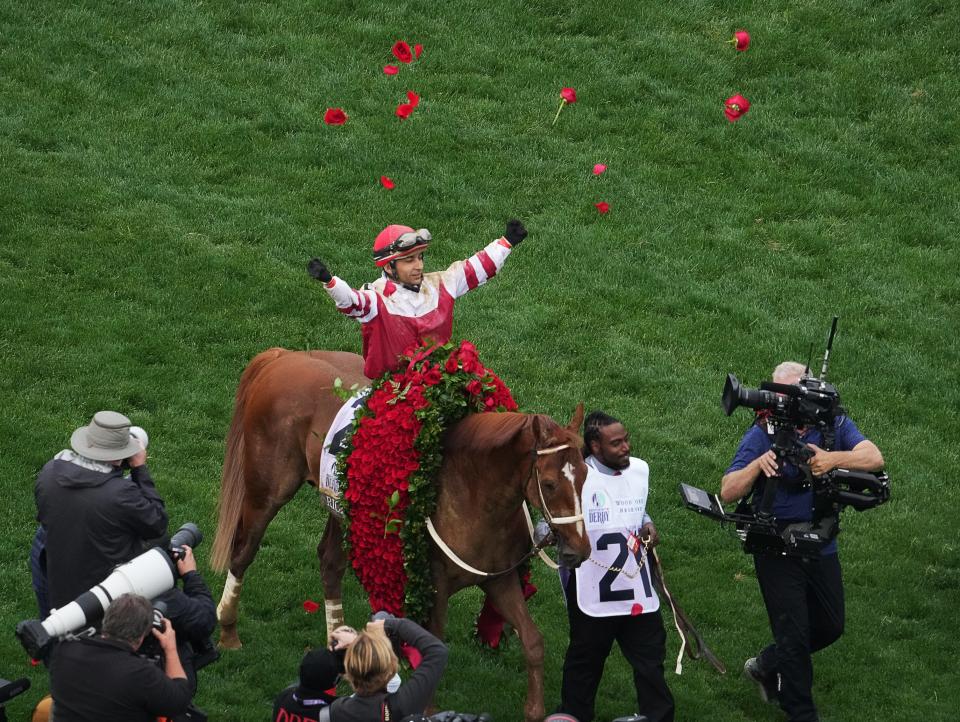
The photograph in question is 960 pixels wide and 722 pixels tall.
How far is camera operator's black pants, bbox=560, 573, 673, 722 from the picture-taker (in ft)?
26.2

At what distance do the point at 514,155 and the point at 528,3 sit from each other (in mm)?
2940

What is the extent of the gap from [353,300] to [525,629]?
82.9 inches

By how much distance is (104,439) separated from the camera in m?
7.18

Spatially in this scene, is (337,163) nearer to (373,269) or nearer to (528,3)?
(373,269)

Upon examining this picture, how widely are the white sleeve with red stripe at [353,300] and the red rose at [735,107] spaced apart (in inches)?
296

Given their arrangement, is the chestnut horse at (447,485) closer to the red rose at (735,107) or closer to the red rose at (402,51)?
the red rose at (402,51)

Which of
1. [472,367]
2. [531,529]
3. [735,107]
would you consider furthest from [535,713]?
[735,107]

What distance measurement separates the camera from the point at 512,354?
41.2 feet

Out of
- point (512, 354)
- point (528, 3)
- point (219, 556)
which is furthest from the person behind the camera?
point (528, 3)

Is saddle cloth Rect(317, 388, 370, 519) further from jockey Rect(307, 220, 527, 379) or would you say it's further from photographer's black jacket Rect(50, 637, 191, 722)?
photographer's black jacket Rect(50, 637, 191, 722)

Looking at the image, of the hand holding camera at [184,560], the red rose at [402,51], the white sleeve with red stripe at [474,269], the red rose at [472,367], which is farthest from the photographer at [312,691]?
the red rose at [402,51]

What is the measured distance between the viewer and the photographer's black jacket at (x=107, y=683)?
623 cm

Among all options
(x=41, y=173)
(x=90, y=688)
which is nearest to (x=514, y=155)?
(x=41, y=173)

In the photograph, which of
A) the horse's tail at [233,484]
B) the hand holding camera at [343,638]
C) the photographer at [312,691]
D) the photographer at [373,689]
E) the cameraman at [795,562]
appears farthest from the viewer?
the horse's tail at [233,484]
